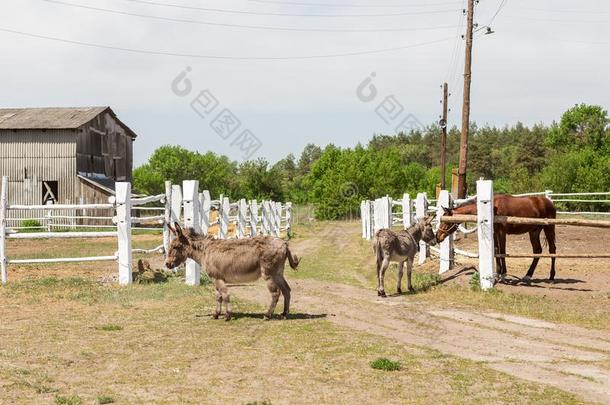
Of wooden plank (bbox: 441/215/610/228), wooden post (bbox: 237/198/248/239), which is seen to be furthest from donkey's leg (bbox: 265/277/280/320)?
wooden post (bbox: 237/198/248/239)

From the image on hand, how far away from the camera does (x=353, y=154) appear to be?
85.6 meters

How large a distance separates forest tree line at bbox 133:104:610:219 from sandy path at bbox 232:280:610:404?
170ft

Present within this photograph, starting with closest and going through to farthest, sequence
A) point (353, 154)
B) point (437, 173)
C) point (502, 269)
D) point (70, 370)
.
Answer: point (70, 370)
point (502, 269)
point (353, 154)
point (437, 173)

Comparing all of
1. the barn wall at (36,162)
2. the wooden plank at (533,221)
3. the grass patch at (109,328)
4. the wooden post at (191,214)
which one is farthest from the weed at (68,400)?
the barn wall at (36,162)

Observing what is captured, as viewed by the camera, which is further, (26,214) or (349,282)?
(26,214)

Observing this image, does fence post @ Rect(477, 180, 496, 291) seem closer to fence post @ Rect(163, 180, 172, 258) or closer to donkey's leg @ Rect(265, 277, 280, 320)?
donkey's leg @ Rect(265, 277, 280, 320)

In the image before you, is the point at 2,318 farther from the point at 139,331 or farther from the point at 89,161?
the point at 89,161

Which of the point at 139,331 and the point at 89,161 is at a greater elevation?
the point at 89,161

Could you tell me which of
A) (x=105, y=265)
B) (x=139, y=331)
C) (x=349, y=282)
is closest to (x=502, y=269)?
(x=349, y=282)

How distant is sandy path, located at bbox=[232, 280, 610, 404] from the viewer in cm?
745

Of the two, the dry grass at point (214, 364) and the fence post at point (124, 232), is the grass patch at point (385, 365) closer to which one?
the dry grass at point (214, 364)

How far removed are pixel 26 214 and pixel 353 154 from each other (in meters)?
47.5

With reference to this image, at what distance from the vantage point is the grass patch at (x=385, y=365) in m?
7.48

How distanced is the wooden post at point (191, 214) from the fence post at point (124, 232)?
1254mm
